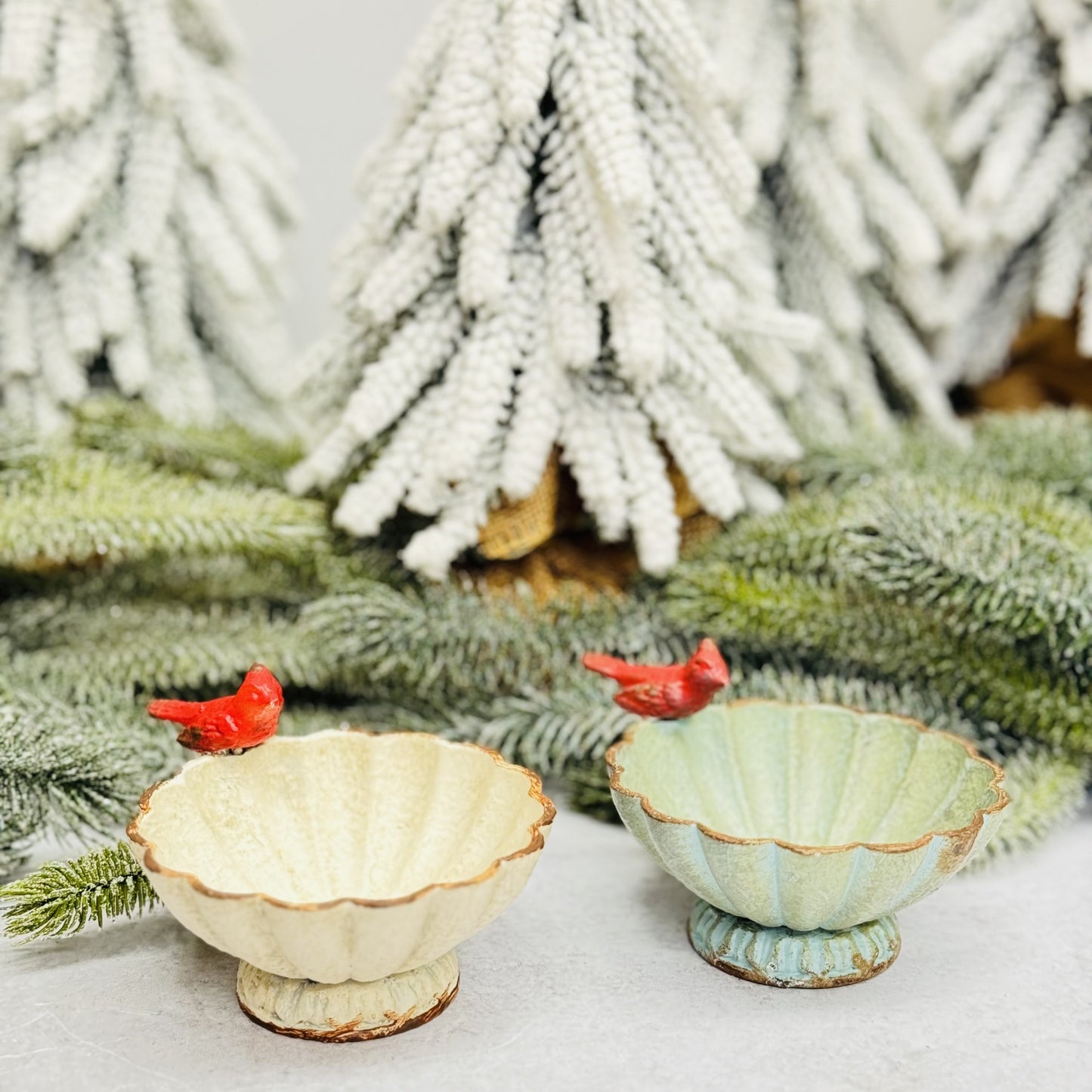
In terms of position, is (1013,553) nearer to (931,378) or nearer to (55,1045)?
(931,378)

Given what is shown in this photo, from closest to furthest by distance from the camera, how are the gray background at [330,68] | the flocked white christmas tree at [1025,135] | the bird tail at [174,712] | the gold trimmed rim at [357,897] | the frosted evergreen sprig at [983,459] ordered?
the gold trimmed rim at [357,897]
the bird tail at [174,712]
the frosted evergreen sprig at [983,459]
the flocked white christmas tree at [1025,135]
the gray background at [330,68]

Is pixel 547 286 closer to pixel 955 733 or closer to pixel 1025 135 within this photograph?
pixel 955 733

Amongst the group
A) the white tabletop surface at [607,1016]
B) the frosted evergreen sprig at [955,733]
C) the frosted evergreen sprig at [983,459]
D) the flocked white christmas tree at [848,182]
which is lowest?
the white tabletop surface at [607,1016]

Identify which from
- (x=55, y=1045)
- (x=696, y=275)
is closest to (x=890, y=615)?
(x=696, y=275)

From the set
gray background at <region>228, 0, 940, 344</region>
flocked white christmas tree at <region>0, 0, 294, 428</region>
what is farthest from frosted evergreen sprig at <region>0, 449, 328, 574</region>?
gray background at <region>228, 0, 940, 344</region>

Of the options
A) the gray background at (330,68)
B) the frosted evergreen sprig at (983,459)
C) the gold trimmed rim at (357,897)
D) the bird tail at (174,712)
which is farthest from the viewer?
the gray background at (330,68)

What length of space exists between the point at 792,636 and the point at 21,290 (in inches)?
25.0

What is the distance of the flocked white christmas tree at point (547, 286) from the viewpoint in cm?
70

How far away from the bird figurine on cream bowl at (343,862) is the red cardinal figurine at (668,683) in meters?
0.09

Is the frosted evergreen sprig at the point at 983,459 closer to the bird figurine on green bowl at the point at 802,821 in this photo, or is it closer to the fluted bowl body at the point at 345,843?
the bird figurine on green bowl at the point at 802,821

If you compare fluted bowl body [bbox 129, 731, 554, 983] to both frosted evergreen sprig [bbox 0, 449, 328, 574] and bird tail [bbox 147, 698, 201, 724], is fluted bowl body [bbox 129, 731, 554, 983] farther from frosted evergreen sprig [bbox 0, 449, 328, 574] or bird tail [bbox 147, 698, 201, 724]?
frosted evergreen sprig [bbox 0, 449, 328, 574]

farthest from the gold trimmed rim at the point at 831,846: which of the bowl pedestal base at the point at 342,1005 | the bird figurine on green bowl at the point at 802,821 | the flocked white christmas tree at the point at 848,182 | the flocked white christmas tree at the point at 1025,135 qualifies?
the flocked white christmas tree at the point at 1025,135

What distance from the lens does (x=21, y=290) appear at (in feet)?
2.88

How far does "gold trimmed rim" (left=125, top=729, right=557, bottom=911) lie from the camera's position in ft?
1.48
